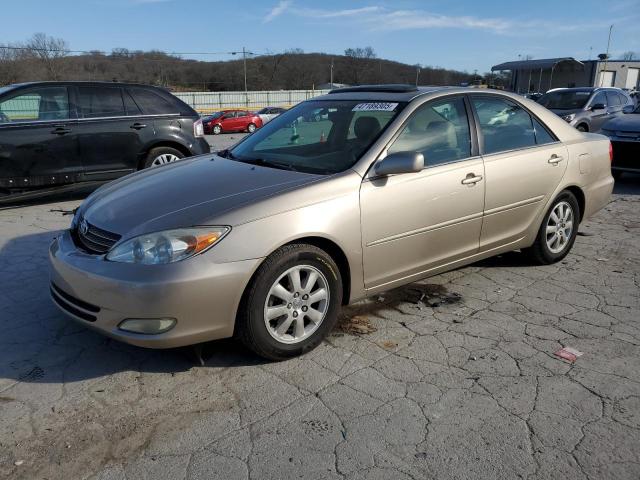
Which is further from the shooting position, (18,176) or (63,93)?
(63,93)

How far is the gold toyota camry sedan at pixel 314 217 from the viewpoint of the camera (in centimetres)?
281

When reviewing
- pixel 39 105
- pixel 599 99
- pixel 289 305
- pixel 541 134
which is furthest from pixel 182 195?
pixel 599 99

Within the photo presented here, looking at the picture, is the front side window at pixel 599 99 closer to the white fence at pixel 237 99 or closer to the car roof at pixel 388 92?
the car roof at pixel 388 92

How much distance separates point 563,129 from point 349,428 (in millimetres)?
3635

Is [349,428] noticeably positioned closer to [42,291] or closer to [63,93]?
[42,291]

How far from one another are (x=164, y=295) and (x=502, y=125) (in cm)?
308

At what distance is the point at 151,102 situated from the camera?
7895 mm

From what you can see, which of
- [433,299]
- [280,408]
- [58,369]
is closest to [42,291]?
[58,369]

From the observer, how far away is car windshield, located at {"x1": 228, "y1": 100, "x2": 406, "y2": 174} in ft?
11.8

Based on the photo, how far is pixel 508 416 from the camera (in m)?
2.64

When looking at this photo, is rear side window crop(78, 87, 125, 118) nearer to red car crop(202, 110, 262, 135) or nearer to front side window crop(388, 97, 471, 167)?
front side window crop(388, 97, 471, 167)

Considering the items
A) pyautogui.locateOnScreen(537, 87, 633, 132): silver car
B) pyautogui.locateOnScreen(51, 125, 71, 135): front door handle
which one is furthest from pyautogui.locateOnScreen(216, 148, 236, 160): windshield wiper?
pyautogui.locateOnScreen(537, 87, 633, 132): silver car

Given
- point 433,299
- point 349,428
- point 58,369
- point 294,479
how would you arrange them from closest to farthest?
1. point 294,479
2. point 349,428
3. point 58,369
4. point 433,299

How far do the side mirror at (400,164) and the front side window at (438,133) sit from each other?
0.61 ft
